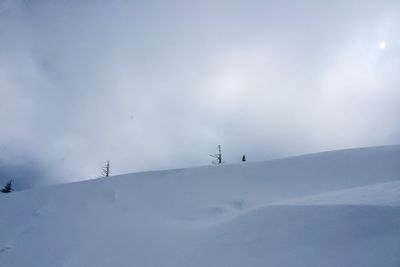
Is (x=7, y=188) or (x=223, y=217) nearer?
(x=223, y=217)

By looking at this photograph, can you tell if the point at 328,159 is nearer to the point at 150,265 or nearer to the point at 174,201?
the point at 174,201

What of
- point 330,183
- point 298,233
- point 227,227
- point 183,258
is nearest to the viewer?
point 298,233

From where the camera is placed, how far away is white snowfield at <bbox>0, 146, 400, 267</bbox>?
11.5 ft

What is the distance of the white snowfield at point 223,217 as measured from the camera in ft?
11.5

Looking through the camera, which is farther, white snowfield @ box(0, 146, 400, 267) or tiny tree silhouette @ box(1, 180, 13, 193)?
tiny tree silhouette @ box(1, 180, 13, 193)

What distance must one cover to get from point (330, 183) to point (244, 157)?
12285mm

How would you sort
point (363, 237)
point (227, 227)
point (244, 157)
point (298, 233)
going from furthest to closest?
point (244, 157) → point (227, 227) → point (298, 233) → point (363, 237)

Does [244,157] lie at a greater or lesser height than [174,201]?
greater

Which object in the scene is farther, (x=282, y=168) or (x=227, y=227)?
(x=282, y=168)

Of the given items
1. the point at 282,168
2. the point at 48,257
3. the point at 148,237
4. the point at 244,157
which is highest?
the point at 244,157

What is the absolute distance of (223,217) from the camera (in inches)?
215

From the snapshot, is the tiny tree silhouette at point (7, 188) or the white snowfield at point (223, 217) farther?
the tiny tree silhouette at point (7, 188)

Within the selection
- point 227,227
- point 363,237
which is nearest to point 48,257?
point 227,227

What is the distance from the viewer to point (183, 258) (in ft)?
13.7
